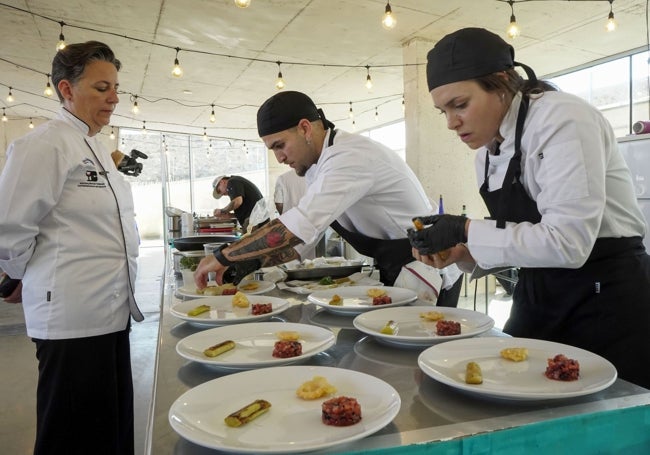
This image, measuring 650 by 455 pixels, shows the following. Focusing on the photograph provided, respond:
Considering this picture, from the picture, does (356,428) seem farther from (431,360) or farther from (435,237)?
(435,237)

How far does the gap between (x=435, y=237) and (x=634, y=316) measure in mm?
530

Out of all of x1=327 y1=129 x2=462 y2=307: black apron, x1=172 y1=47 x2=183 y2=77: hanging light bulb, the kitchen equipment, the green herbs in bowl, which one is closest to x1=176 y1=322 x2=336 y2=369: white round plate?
x1=327 y1=129 x2=462 y2=307: black apron

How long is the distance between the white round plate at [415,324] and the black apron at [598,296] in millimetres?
219

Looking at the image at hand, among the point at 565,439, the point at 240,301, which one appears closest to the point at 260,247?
the point at 240,301

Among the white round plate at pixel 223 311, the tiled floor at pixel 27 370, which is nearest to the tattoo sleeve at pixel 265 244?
the white round plate at pixel 223 311

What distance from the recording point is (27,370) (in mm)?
3713

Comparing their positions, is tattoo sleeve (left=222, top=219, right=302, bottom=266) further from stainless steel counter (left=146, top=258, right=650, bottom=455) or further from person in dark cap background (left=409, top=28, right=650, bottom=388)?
stainless steel counter (left=146, top=258, right=650, bottom=455)

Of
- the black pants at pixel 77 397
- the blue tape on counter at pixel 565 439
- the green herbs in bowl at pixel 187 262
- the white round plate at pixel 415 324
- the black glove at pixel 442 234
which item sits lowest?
the black pants at pixel 77 397

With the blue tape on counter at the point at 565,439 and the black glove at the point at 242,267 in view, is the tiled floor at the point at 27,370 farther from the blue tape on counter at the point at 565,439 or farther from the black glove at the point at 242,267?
the blue tape on counter at the point at 565,439

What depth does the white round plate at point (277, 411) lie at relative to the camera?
65 centimetres

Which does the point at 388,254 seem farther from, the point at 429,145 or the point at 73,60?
the point at 429,145

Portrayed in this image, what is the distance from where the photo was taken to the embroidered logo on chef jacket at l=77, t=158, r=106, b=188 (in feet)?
5.59

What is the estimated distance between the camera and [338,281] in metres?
1.90

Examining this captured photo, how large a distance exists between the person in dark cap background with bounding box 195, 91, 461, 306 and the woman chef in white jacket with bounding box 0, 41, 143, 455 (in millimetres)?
387
